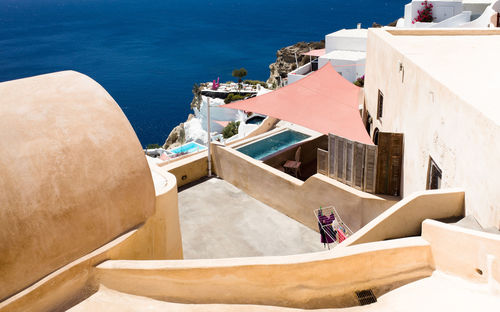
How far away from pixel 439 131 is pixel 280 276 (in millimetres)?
4485

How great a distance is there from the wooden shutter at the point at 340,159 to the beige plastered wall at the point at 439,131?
4.62 ft

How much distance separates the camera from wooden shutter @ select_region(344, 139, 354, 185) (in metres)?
12.3

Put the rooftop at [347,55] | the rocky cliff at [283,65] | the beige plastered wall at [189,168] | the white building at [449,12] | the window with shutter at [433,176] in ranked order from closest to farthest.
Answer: the window with shutter at [433,176]
the beige plastered wall at [189,168]
the white building at [449,12]
the rooftop at [347,55]
the rocky cliff at [283,65]

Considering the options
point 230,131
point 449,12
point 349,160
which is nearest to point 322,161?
point 349,160

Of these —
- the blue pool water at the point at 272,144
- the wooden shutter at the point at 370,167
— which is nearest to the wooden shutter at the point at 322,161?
the wooden shutter at the point at 370,167

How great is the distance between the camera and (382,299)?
6.48 meters

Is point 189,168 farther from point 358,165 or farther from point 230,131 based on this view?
point 230,131

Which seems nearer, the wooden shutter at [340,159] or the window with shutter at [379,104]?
the wooden shutter at [340,159]

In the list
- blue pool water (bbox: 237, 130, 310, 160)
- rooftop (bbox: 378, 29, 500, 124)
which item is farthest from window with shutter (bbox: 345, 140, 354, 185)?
blue pool water (bbox: 237, 130, 310, 160)

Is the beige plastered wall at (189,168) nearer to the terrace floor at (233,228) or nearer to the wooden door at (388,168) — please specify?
the terrace floor at (233,228)

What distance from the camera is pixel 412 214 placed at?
26.9 ft

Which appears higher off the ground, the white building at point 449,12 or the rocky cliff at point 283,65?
the white building at point 449,12

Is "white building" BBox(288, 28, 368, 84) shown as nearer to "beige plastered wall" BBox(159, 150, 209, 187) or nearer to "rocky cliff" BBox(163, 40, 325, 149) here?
"beige plastered wall" BBox(159, 150, 209, 187)

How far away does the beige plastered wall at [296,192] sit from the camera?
38.4 ft
